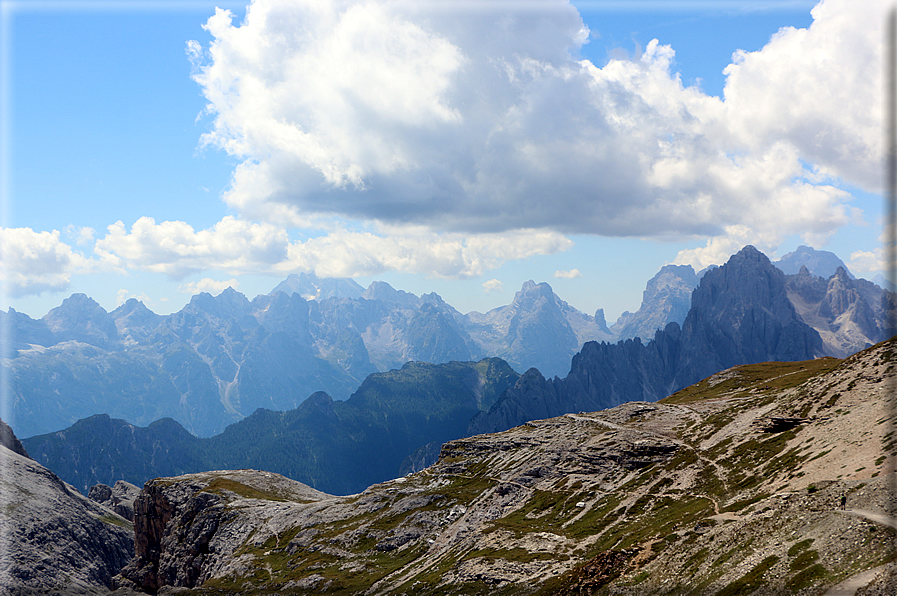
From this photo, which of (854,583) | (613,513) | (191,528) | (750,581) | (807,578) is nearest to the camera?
(854,583)

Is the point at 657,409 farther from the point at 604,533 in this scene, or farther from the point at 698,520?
the point at 698,520

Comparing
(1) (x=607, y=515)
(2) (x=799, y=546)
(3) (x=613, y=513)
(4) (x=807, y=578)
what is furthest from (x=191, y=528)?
(4) (x=807, y=578)

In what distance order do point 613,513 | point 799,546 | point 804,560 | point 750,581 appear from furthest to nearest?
point 613,513 → point 799,546 → point 750,581 → point 804,560

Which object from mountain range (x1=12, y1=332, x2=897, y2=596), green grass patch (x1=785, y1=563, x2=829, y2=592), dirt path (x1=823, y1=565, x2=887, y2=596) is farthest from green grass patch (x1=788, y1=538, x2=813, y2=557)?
dirt path (x1=823, y1=565, x2=887, y2=596)

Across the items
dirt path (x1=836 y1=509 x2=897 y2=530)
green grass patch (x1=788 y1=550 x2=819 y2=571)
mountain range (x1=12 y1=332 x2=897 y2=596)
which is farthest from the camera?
mountain range (x1=12 y1=332 x2=897 y2=596)

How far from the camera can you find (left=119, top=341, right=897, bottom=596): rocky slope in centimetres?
4709

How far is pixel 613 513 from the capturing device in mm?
91562

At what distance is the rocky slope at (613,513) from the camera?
47.1 meters

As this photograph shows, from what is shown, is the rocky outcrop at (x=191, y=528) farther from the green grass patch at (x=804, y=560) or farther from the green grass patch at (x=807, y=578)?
the green grass patch at (x=807, y=578)

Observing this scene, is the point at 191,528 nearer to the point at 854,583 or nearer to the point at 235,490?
the point at 235,490

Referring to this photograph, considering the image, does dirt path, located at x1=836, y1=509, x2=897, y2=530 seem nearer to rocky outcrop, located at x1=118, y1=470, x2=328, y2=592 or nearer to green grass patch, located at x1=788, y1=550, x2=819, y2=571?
green grass patch, located at x1=788, y1=550, x2=819, y2=571

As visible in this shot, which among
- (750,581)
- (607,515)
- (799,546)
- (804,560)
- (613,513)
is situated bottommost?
(607,515)

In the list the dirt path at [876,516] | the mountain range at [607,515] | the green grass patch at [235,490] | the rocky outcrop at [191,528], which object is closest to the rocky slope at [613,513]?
the dirt path at [876,516]

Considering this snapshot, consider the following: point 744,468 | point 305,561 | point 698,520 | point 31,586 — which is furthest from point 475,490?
point 31,586
